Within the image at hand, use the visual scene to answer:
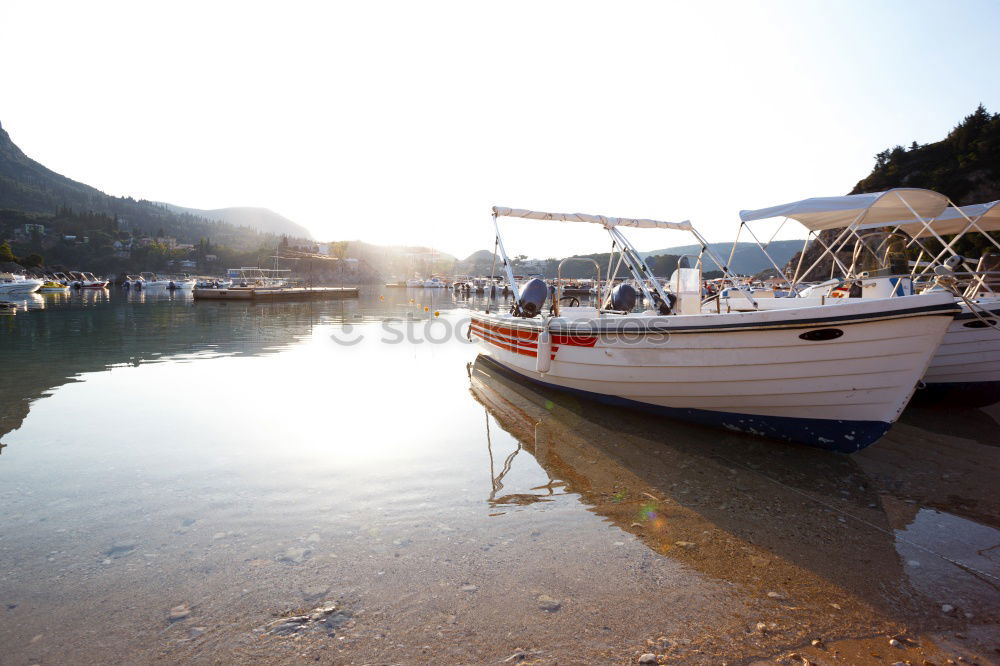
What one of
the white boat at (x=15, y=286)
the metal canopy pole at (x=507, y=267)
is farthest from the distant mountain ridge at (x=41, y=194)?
the metal canopy pole at (x=507, y=267)

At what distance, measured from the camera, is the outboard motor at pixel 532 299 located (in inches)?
428

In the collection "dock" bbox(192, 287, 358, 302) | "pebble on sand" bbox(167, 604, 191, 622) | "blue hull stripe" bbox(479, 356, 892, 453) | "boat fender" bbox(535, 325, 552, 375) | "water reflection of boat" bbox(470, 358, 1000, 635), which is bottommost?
"water reflection of boat" bbox(470, 358, 1000, 635)

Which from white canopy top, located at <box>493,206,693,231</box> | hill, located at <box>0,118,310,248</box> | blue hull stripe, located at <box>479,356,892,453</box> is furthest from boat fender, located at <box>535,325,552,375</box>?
hill, located at <box>0,118,310,248</box>

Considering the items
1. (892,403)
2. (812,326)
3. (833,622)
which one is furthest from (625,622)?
(892,403)

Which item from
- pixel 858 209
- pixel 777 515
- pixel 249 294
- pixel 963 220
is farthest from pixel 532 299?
pixel 249 294

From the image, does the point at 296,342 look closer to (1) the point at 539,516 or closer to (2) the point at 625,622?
(1) the point at 539,516

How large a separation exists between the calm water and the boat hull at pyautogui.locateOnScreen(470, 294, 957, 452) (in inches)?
17.4

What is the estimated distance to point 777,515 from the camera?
468 cm

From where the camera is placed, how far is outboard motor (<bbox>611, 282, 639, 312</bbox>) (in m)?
10.6

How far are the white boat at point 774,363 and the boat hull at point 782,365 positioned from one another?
0.01 meters

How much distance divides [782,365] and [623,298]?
4.84m

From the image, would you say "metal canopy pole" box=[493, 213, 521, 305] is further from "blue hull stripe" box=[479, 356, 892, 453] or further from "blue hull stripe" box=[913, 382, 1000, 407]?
"blue hull stripe" box=[913, 382, 1000, 407]

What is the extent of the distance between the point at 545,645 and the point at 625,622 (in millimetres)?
572

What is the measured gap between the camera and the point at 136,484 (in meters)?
5.12
